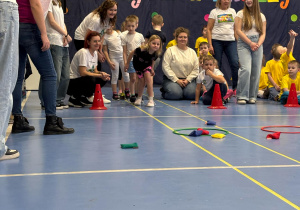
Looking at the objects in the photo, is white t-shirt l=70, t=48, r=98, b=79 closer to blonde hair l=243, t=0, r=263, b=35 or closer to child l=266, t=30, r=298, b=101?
blonde hair l=243, t=0, r=263, b=35

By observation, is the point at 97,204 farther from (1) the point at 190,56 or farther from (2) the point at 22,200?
(1) the point at 190,56

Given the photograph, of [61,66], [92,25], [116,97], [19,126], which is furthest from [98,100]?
[19,126]

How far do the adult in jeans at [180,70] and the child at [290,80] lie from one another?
56.0 inches

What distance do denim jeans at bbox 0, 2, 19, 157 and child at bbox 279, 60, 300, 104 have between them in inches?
200

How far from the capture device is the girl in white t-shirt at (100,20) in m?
6.75

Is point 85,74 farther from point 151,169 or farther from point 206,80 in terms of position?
point 151,169

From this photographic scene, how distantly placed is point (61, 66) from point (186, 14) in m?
6.22

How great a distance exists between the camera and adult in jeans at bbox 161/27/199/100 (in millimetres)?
7949

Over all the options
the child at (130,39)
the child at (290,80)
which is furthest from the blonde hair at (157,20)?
the child at (290,80)

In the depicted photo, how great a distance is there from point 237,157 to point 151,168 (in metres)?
0.69

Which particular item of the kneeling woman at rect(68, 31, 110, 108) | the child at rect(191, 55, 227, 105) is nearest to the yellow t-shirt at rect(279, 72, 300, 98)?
the child at rect(191, 55, 227, 105)

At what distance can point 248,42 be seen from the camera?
711cm

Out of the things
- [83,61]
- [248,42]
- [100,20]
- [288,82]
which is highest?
[100,20]

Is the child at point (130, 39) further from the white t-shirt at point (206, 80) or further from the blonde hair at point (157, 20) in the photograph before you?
the white t-shirt at point (206, 80)
